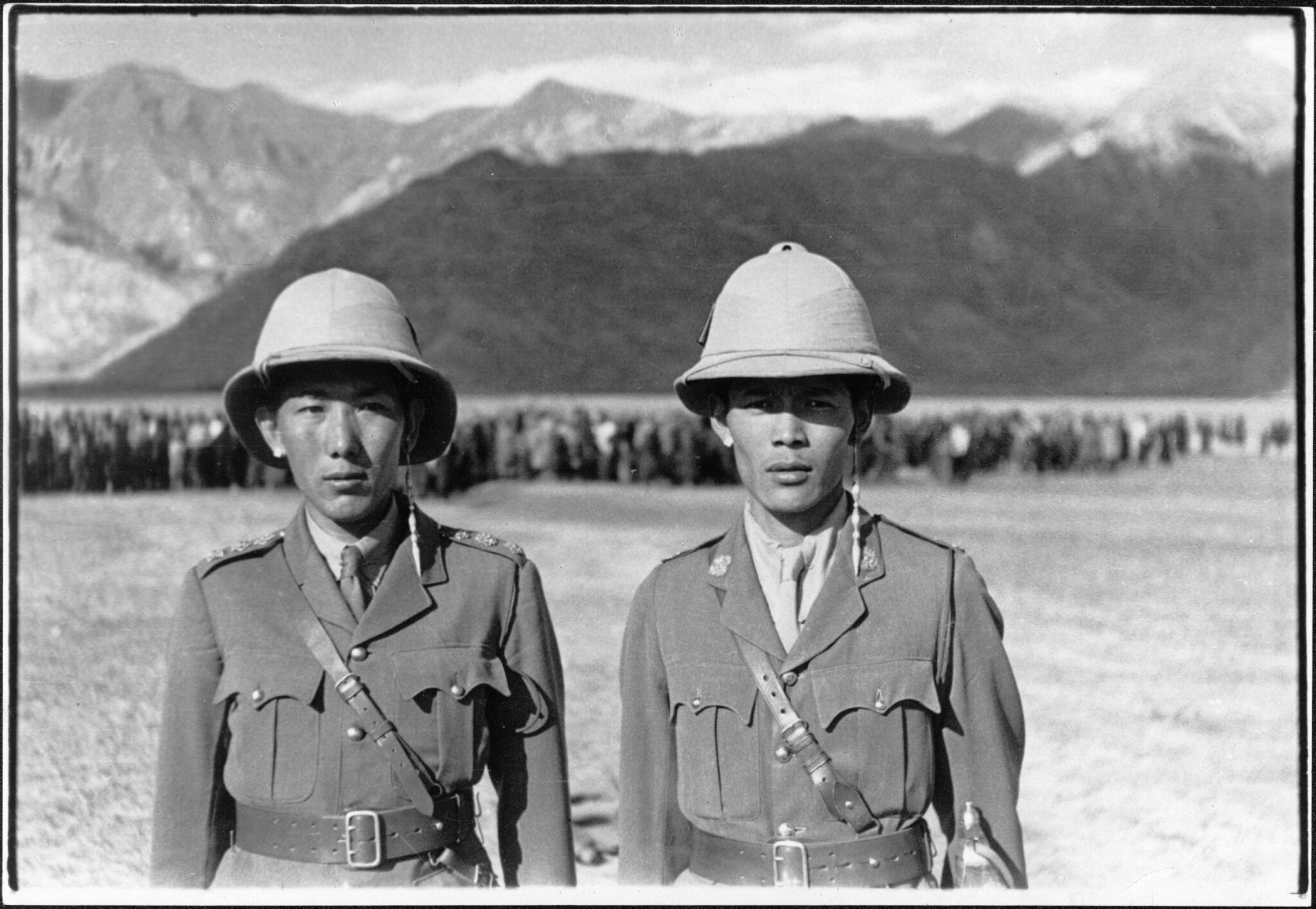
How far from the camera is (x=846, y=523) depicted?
150 inches

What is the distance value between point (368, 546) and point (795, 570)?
45.6 inches

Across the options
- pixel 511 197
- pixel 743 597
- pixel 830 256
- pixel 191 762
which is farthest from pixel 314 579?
pixel 830 256

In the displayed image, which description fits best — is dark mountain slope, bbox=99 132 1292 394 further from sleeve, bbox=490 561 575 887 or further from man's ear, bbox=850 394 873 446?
sleeve, bbox=490 561 575 887

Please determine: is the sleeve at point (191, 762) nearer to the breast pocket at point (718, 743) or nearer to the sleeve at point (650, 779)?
the sleeve at point (650, 779)

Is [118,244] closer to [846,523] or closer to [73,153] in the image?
[73,153]

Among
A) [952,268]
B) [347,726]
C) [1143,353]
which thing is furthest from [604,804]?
[1143,353]

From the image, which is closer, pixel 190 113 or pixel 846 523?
pixel 846 523

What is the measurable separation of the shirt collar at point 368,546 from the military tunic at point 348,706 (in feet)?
0.11

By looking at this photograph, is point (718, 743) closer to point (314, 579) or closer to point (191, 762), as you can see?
point (314, 579)

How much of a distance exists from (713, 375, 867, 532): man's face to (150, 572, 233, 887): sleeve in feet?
5.07

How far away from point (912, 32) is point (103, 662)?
13.2 ft

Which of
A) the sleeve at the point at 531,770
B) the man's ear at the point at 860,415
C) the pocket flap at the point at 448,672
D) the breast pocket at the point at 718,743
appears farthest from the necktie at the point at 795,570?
the pocket flap at the point at 448,672

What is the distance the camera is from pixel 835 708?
364 centimetres

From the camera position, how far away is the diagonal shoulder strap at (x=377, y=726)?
3.66 metres
